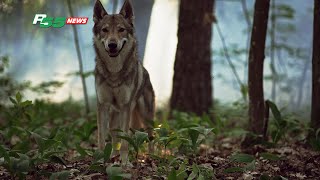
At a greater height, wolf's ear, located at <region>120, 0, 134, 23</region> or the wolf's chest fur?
wolf's ear, located at <region>120, 0, 134, 23</region>

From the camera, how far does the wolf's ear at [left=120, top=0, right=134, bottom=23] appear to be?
5697 mm

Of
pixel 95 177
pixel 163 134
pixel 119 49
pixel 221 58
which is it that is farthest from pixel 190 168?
pixel 221 58

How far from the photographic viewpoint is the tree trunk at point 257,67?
6.04 m


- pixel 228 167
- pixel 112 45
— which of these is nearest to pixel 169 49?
pixel 112 45

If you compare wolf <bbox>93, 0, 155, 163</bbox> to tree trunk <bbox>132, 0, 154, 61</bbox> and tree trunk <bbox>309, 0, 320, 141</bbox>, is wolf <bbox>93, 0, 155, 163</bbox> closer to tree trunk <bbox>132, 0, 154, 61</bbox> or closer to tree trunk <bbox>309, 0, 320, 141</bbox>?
tree trunk <bbox>309, 0, 320, 141</bbox>

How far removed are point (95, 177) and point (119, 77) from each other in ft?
5.34

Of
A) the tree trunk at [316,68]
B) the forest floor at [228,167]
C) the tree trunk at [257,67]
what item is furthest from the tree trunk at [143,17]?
the forest floor at [228,167]

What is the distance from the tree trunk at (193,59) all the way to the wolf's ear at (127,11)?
14.7 ft

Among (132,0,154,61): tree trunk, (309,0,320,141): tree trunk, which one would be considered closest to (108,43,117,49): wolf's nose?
(309,0,320,141): tree trunk

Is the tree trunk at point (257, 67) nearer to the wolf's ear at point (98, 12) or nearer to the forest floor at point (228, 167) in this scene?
the forest floor at point (228, 167)

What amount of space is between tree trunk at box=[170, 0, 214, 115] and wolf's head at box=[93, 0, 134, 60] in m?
4.54

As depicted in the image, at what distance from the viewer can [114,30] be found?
545 centimetres

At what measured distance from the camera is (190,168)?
4.46 meters

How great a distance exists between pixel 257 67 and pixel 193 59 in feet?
14.4
